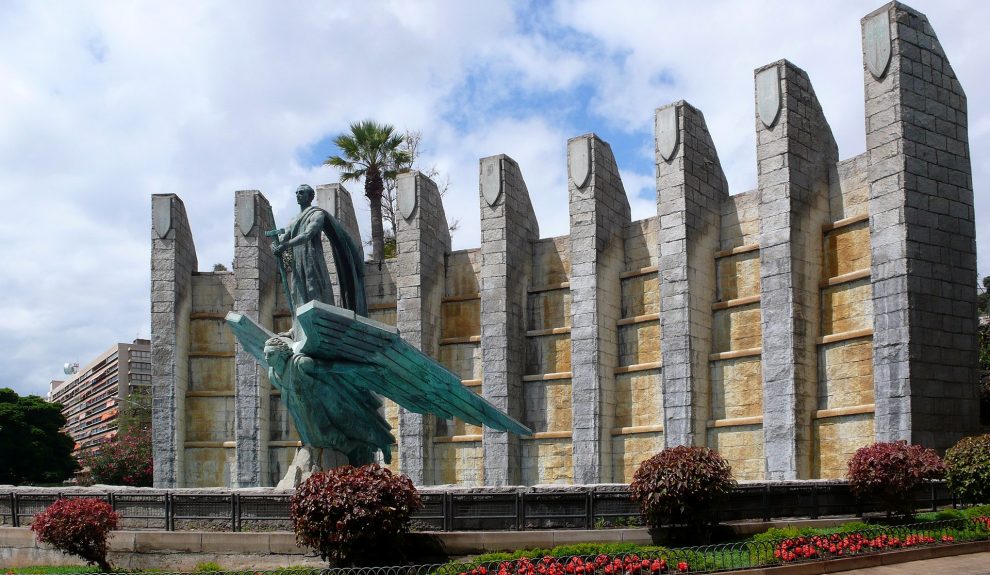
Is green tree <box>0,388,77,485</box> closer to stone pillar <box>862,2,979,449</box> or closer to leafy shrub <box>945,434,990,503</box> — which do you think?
stone pillar <box>862,2,979,449</box>

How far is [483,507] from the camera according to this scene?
16875mm

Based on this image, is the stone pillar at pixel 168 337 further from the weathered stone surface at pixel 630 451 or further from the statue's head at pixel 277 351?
the statue's head at pixel 277 351

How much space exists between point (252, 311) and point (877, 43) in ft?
69.7

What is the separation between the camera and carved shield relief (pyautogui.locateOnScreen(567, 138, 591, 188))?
31219 millimetres

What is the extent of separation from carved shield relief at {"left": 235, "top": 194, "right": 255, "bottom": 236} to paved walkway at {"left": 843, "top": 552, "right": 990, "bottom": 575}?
2534 cm

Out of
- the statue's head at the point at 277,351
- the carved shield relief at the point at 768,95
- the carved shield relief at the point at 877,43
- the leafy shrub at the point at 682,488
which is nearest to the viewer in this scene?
the leafy shrub at the point at 682,488

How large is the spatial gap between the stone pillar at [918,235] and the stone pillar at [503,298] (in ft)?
37.4

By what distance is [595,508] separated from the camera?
17047 mm

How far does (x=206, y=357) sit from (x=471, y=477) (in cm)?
1069

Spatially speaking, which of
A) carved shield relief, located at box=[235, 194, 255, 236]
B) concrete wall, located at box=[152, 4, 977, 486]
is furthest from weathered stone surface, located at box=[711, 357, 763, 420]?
carved shield relief, located at box=[235, 194, 255, 236]

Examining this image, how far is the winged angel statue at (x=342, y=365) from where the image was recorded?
19703 mm

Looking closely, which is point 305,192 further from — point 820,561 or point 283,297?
point 283,297

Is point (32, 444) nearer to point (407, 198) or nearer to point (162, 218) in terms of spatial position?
point (162, 218)

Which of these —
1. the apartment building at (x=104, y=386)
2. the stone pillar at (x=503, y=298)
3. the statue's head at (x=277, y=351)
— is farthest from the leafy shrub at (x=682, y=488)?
the apartment building at (x=104, y=386)
